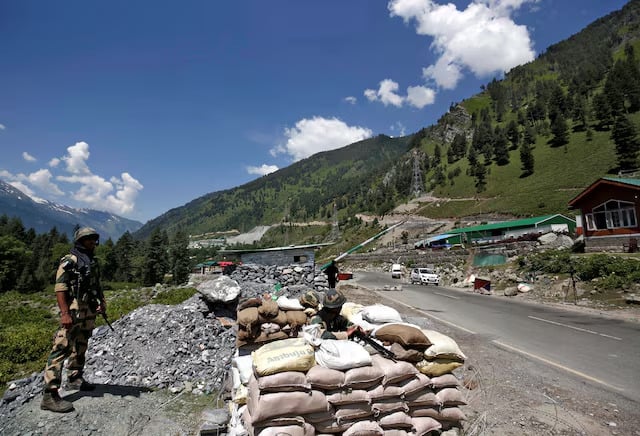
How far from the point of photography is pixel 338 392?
3.84m

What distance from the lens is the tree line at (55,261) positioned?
55438mm

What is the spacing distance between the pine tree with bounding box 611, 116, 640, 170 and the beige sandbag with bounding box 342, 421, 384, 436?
67051 mm

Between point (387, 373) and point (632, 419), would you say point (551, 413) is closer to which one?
point (632, 419)

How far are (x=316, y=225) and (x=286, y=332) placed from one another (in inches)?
5883

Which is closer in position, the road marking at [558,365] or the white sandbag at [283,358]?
the white sandbag at [283,358]

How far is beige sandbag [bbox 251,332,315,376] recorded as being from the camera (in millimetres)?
3654

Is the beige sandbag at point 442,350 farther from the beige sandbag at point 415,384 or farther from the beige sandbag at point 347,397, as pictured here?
the beige sandbag at point 347,397

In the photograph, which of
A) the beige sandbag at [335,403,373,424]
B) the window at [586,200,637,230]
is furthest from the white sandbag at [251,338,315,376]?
the window at [586,200,637,230]

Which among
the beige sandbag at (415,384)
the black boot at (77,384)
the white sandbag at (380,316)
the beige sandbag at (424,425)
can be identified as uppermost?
the white sandbag at (380,316)

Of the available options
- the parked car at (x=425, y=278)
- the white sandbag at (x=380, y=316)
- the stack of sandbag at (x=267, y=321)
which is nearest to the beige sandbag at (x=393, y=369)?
the white sandbag at (x=380, y=316)

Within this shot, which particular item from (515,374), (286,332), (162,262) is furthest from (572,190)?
(162,262)

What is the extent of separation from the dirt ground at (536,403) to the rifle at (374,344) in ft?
5.05

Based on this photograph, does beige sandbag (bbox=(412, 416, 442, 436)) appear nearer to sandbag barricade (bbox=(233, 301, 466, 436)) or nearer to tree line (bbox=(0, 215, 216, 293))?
sandbag barricade (bbox=(233, 301, 466, 436))

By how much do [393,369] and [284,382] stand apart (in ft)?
4.60
